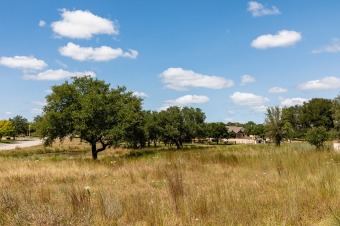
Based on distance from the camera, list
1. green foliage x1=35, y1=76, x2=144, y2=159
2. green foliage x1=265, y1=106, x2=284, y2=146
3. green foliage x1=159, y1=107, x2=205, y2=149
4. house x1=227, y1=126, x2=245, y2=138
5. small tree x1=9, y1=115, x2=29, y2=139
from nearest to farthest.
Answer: green foliage x1=35, y1=76, x2=144, y2=159 → green foliage x1=265, y1=106, x2=284, y2=146 → green foliage x1=159, y1=107, x2=205, y2=149 → small tree x1=9, y1=115, x2=29, y2=139 → house x1=227, y1=126, x2=245, y2=138

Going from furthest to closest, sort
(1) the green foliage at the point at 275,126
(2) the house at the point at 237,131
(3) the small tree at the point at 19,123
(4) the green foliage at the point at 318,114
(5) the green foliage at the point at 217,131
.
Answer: (2) the house at the point at 237,131, (3) the small tree at the point at 19,123, (4) the green foliage at the point at 318,114, (5) the green foliage at the point at 217,131, (1) the green foliage at the point at 275,126

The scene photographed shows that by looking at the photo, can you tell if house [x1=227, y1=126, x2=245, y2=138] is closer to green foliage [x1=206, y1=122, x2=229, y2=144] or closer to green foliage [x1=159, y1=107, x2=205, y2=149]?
green foliage [x1=206, y1=122, x2=229, y2=144]

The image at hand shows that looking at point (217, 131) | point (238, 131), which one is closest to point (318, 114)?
point (217, 131)

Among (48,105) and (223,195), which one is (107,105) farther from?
(223,195)

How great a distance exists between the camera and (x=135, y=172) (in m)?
11.9

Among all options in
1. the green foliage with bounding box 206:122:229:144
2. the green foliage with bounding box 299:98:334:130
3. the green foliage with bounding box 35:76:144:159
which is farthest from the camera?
the green foliage with bounding box 299:98:334:130

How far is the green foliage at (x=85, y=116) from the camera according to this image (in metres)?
25.3

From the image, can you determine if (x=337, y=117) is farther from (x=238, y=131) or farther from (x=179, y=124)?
(x=238, y=131)

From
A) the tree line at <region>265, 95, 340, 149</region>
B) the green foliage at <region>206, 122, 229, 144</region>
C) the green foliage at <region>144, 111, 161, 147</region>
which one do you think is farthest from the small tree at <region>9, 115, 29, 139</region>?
the tree line at <region>265, 95, 340, 149</region>

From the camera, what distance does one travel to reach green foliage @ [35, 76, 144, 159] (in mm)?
25316

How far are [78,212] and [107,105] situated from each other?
21.8 metres

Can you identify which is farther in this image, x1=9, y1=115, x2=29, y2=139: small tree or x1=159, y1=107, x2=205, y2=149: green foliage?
x1=9, y1=115, x2=29, y2=139: small tree

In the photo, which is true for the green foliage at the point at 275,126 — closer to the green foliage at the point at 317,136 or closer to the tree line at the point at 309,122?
the tree line at the point at 309,122

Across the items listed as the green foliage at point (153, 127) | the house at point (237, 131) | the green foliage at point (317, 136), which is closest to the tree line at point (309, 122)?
the green foliage at point (317, 136)
